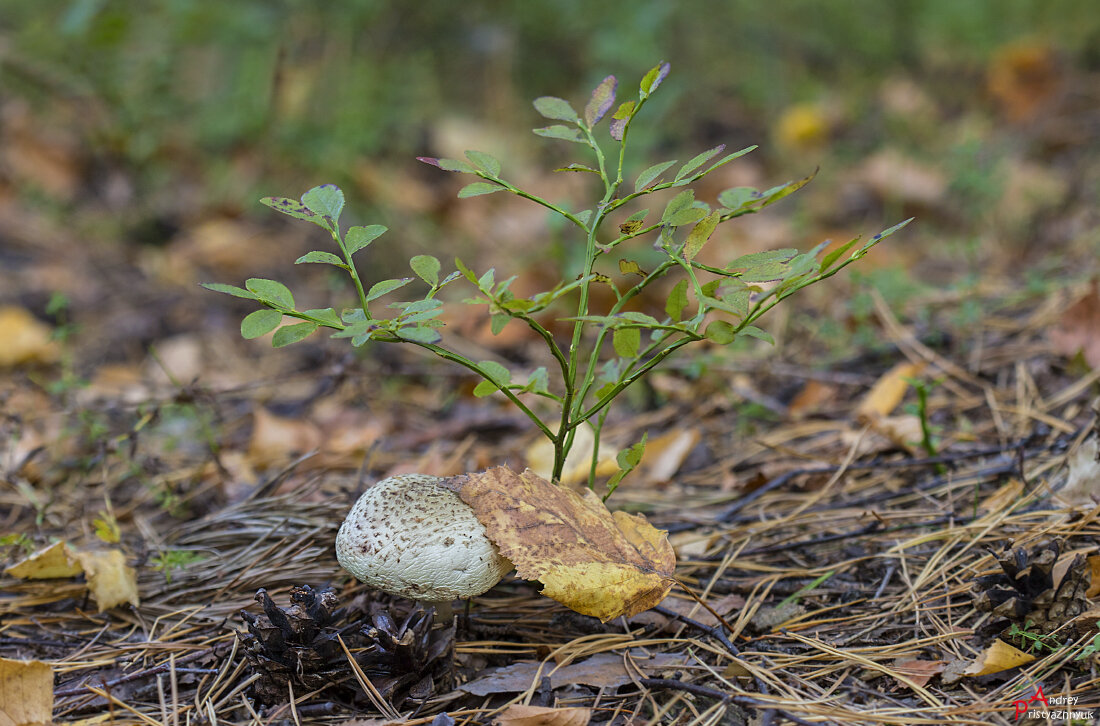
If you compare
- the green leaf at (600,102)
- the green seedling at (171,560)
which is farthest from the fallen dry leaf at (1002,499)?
the green seedling at (171,560)

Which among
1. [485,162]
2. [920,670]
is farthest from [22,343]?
[920,670]

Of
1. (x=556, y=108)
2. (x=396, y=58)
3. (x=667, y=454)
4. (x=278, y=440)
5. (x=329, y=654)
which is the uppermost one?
(x=556, y=108)

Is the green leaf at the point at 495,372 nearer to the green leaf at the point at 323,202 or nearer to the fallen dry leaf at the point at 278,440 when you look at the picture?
the green leaf at the point at 323,202

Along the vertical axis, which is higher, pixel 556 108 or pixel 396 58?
pixel 556 108

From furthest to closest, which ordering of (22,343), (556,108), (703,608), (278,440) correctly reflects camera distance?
(22,343), (278,440), (703,608), (556,108)

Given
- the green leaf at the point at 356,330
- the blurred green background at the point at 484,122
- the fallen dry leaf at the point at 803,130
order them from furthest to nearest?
the fallen dry leaf at the point at 803,130
the blurred green background at the point at 484,122
the green leaf at the point at 356,330

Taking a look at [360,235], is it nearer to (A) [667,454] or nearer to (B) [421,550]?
(B) [421,550]

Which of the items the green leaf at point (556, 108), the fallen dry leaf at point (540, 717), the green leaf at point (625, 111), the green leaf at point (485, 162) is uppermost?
the green leaf at point (625, 111)

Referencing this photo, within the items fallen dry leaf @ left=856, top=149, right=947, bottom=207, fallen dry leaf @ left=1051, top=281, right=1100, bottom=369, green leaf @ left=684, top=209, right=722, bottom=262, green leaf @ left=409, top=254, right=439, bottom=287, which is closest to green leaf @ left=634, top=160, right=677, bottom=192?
green leaf @ left=684, top=209, right=722, bottom=262
